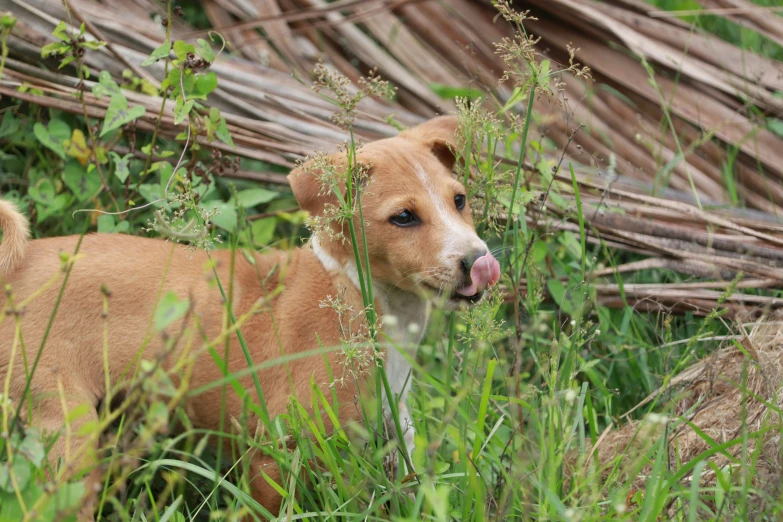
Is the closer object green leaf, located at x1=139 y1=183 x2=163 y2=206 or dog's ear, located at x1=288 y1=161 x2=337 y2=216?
dog's ear, located at x1=288 y1=161 x2=337 y2=216

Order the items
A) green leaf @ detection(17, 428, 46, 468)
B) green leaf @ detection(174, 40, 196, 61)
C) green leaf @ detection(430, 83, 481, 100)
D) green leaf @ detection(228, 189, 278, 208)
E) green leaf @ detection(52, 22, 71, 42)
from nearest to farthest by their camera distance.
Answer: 1. green leaf @ detection(17, 428, 46, 468)
2. green leaf @ detection(174, 40, 196, 61)
3. green leaf @ detection(52, 22, 71, 42)
4. green leaf @ detection(228, 189, 278, 208)
5. green leaf @ detection(430, 83, 481, 100)

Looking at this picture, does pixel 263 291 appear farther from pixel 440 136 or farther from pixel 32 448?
pixel 32 448

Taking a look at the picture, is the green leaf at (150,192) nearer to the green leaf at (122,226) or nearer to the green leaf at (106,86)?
the green leaf at (122,226)

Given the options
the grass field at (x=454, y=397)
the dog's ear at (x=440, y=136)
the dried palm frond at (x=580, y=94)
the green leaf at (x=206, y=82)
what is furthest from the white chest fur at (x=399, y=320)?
the green leaf at (x=206, y=82)

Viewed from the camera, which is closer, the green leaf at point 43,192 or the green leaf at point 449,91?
the green leaf at point 43,192

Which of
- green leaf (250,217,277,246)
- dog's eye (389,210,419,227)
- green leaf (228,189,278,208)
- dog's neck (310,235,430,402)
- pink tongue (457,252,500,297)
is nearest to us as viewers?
pink tongue (457,252,500,297)

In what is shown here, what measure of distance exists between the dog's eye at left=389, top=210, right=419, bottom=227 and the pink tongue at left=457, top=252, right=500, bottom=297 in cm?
36

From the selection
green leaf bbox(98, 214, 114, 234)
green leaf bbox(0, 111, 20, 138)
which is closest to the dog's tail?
green leaf bbox(98, 214, 114, 234)

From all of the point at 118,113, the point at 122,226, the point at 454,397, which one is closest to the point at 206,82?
the point at 118,113

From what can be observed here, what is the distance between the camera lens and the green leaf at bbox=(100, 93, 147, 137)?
3.71 metres

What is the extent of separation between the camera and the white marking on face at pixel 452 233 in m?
2.93

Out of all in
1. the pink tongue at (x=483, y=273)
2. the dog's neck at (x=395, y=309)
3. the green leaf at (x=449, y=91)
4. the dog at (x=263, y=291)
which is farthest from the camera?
the green leaf at (x=449, y=91)

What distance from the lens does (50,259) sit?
3.09 m

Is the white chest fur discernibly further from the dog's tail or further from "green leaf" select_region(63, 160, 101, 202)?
"green leaf" select_region(63, 160, 101, 202)
